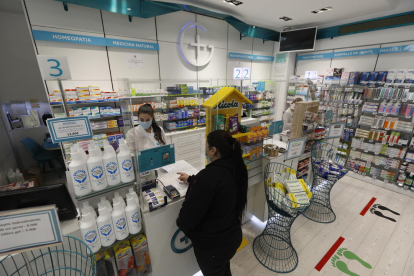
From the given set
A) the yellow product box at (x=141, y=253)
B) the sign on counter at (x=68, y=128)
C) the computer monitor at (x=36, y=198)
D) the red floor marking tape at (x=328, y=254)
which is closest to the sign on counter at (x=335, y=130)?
the red floor marking tape at (x=328, y=254)

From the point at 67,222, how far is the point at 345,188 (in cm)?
506

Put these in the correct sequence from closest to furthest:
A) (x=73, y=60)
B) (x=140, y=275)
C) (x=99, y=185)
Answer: (x=99, y=185)
(x=140, y=275)
(x=73, y=60)

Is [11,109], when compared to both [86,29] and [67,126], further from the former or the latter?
[67,126]

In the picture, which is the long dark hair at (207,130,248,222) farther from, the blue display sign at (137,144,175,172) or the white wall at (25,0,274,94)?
the white wall at (25,0,274,94)

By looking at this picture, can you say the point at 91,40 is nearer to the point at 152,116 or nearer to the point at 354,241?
the point at 152,116

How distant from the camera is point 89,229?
1.23 metres

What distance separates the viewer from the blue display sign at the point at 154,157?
56.9 inches

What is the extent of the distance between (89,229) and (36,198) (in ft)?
1.27

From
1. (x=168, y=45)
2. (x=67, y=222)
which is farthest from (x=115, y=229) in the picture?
(x=168, y=45)

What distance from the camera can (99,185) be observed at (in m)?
1.29

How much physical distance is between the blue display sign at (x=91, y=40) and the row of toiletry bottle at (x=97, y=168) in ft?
11.0

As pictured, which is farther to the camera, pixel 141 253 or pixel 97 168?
pixel 141 253

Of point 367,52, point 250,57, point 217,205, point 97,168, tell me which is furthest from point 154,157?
point 367,52

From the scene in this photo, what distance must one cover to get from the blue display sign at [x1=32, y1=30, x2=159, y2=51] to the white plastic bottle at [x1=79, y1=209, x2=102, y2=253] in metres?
3.71
